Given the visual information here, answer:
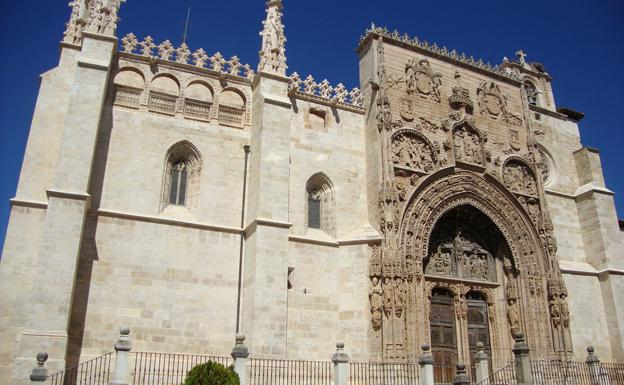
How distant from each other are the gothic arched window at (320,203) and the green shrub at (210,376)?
271 inches

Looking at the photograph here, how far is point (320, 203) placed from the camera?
17.4m

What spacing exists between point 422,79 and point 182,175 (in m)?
8.70

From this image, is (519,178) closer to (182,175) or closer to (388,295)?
(388,295)

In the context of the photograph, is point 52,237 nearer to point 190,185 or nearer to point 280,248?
point 190,185

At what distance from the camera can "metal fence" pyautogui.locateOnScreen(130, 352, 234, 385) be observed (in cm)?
1323

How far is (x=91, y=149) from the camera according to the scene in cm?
1404

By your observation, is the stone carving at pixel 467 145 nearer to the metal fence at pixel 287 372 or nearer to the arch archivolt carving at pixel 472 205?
the arch archivolt carving at pixel 472 205

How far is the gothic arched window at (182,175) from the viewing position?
15.8 m

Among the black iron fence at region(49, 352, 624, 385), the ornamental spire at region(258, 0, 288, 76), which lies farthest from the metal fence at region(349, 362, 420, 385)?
the ornamental spire at region(258, 0, 288, 76)

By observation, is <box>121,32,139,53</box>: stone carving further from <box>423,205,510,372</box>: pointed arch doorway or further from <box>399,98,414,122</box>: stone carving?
<box>423,205,510,372</box>: pointed arch doorway

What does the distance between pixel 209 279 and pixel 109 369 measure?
10.6 feet

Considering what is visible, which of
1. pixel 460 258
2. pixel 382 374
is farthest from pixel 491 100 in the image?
pixel 382 374

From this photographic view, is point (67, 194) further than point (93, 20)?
No

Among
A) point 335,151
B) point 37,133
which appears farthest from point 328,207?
point 37,133
